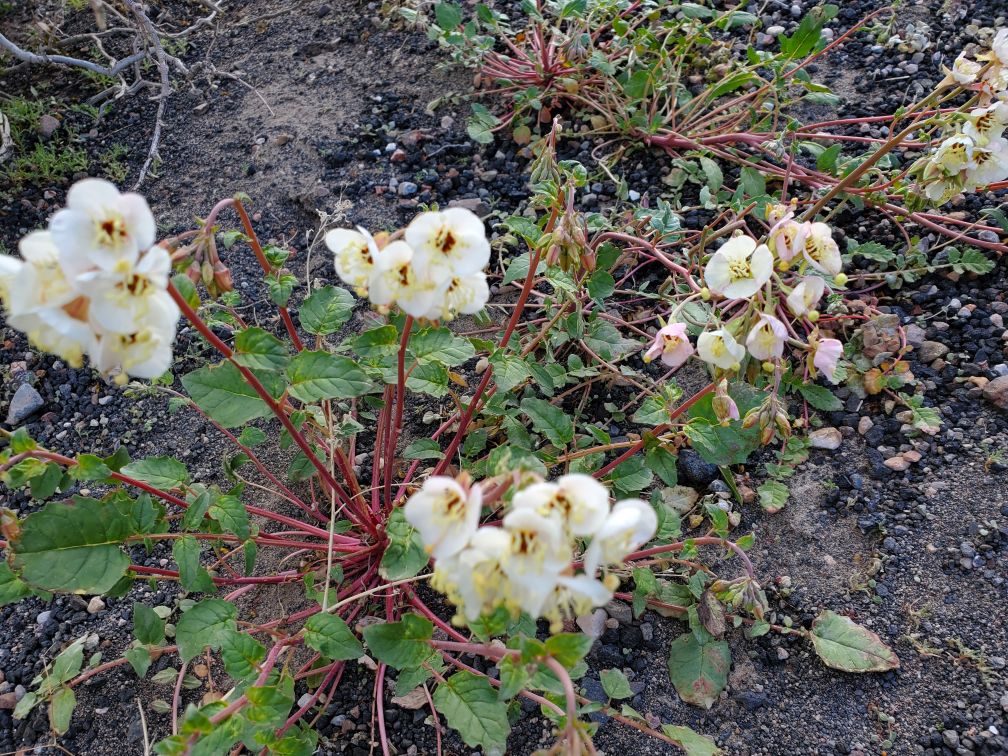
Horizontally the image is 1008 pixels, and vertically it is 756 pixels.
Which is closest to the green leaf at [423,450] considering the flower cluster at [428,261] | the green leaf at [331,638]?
the green leaf at [331,638]

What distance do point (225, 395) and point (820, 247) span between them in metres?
1.47

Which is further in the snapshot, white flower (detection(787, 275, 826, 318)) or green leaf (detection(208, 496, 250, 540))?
green leaf (detection(208, 496, 250, 540))

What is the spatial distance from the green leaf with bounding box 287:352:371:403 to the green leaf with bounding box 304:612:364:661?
53 centimetres

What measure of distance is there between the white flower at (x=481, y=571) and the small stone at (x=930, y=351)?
80.6 inches

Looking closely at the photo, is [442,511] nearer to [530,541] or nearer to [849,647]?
[530,541]

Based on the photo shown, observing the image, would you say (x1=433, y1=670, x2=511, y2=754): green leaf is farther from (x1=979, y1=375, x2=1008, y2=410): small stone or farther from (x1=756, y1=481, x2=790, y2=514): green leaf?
(x1=979, y1=375, x2=1008, y2=410): small stone

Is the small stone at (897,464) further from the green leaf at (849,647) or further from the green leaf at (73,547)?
the green leaf at (73,547)

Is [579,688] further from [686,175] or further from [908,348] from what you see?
[686,175]

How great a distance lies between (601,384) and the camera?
2750mm

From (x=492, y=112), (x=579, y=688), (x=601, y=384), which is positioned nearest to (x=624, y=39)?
(x=492, y=112)

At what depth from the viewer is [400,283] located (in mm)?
1607

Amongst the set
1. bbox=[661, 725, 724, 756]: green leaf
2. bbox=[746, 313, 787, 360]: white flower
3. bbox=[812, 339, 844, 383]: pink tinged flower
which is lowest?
bbox=[661, 725, 724, 756]: green leaf

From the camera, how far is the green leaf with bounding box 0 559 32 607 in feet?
5.90

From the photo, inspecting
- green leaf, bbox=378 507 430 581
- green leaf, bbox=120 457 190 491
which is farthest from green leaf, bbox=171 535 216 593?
green leaf, bbox=378 507 430 581
